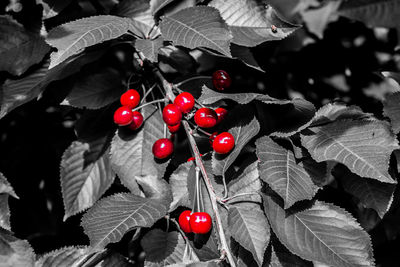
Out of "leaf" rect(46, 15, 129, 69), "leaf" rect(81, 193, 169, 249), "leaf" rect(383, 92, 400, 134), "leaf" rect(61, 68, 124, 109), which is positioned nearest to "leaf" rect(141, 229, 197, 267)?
"leaf" rect(81, 193, 169, 249)

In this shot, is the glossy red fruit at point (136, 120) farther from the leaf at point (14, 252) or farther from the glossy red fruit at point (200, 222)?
the leaf at point (14, 252)

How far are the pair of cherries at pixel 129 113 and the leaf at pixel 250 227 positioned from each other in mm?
412

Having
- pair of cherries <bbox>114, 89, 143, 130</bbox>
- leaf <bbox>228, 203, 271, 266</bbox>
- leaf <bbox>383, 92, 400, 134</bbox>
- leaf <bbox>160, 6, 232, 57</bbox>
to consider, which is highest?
leaf <bbox>160, 6, 232, 57</bbox>

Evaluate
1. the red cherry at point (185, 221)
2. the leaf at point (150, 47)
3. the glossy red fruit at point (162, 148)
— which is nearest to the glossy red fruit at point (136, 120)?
the glossy red fruit at point (162, 148)

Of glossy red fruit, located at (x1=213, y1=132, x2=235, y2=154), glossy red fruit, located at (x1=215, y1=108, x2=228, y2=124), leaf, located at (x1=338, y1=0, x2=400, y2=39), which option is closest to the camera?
glossy red fruit, located at (x1=213, y1=132, x2=235, y2=154)

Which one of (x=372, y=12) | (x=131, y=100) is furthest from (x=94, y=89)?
(x=372, y=12)

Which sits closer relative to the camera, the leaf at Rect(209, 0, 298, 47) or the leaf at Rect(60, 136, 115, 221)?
the leaf at Rect(209, 0, 298, 47)

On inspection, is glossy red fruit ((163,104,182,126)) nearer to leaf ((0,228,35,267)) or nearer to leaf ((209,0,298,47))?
leaf ((209,0,298,47))

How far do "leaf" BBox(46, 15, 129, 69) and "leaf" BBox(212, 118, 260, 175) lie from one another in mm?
444

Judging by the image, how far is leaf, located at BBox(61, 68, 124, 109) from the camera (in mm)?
1455

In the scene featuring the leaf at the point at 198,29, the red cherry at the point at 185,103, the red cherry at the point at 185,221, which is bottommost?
the red cherry at the point at 185,221

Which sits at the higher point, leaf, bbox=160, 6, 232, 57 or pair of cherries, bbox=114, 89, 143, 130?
leaf, bbox=160, 6, 232, 57

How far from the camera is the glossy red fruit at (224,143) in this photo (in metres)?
1.24

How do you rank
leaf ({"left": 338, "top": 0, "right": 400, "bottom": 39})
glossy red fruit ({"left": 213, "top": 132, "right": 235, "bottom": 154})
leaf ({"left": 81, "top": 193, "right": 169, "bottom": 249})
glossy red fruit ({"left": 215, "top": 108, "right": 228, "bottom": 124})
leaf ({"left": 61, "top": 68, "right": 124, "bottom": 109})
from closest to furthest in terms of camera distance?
1. leaf ({"left": 81, "top": 193, "right": 169, "bottom": 249})
2. glossy red fruit ({"left": 213, "top": 132, "right": 235, "bottom": 154})
3. glossy red fruit ({"left": 215, "top": 108, "right": 228, "bottom": 124})
4. leaf ({"left": 61, "top": 68, "right": 124, "bottom": 109})
5. leaf ({"left": 338, "top": 0, "right": 400, "bottom": 39})
